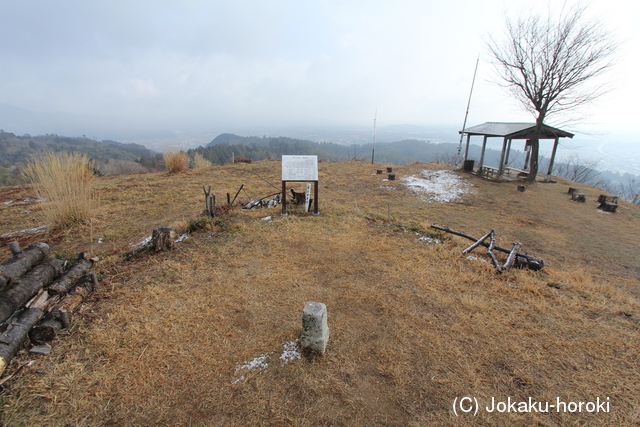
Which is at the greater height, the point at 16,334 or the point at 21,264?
the point at 21,264

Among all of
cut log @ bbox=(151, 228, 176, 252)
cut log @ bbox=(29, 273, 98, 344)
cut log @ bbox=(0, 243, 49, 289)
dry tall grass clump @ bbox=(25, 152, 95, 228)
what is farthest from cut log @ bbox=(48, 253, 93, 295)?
dry tall grass clump @ bbox=(25, 152, 95, 228)

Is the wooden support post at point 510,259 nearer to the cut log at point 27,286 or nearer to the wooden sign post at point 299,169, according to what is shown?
the wooden sign post at point 299,169

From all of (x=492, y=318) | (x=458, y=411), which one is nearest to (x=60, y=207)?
(x=458, y=411)

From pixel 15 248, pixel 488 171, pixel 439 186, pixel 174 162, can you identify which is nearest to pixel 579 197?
pixel 488 171

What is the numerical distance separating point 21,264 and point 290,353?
Result: 3542 mm

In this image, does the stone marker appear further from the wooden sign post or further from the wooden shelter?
the wooden shelter

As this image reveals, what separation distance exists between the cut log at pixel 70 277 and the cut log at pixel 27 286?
0.36 feet

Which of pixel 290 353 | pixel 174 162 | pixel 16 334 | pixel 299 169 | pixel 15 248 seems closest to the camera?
pixel 16 334

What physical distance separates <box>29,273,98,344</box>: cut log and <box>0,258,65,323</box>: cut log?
321 mm

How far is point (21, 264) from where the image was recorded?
10.6 ft

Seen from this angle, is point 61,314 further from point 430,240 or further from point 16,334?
point 430,240

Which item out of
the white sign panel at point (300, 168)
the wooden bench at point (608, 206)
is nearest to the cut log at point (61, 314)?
the white sign panel at point (300, 168)

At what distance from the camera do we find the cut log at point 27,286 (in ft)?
8.88
